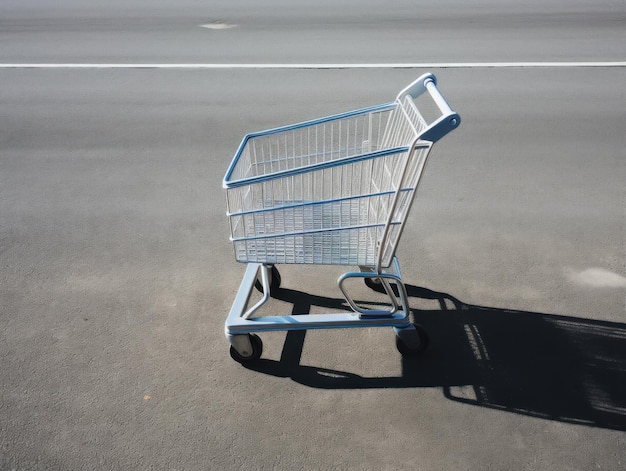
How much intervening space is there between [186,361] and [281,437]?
0.81 m

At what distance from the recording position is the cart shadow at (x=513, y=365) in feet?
10.3

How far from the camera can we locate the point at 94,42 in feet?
32.6

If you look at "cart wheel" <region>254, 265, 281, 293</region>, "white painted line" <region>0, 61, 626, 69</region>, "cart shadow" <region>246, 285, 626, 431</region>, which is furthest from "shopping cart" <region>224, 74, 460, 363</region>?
"white painted line" <region>0, 61, 626, 69</region>

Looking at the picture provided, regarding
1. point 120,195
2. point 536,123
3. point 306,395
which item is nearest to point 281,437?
point 306,395

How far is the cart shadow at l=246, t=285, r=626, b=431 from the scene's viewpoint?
313cm

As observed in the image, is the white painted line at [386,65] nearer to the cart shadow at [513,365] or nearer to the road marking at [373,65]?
the road marking at [373,65]

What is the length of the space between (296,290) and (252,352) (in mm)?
753

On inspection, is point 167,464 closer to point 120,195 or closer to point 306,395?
point 306,395

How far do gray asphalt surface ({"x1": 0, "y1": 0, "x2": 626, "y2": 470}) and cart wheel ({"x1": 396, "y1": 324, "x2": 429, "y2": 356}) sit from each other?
2.5 inches

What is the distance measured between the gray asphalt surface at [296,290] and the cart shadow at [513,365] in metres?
0.01

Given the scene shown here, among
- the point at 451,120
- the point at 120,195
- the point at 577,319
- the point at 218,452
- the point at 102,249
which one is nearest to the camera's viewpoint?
the point at 451,120

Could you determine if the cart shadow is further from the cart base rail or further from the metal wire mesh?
the metal wire mesh

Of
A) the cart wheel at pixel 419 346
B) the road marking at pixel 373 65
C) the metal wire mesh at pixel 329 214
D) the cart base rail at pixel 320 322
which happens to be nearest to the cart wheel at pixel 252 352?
the cart base rail at pixel 320 322

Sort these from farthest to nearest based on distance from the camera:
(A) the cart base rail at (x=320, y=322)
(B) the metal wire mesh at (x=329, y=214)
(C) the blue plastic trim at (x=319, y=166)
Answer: (A) the cart base rail at (x=320, y=322) → (B) the metal wire mesh at (x=329, y=214) → (C) the blue plastic trim at (x=319, y=166)
